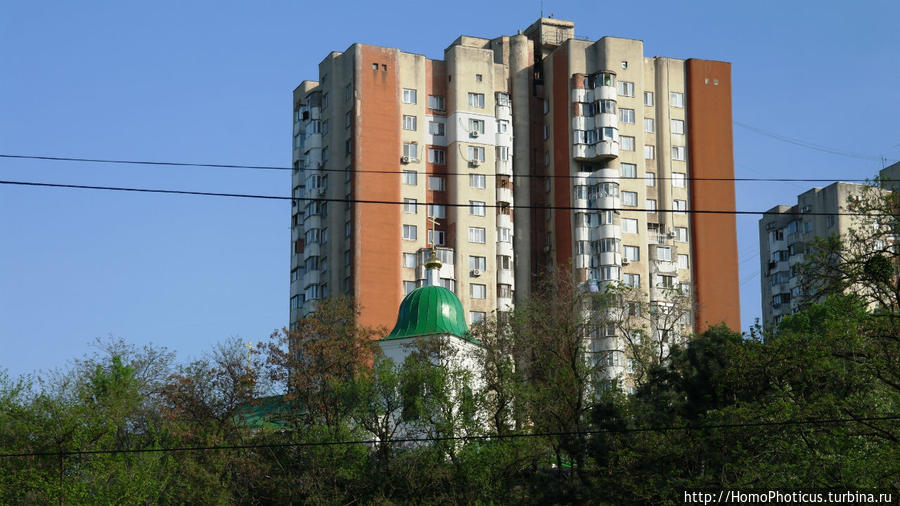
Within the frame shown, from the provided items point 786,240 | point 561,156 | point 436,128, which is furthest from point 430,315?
point 786,240

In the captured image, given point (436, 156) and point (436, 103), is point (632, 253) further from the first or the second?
point (436, 103)

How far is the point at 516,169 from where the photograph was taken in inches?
3561

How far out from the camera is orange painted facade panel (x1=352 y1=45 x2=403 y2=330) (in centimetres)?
8188

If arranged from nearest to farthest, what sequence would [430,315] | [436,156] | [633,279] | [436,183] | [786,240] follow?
[430,315]
[436,183]
[633,279]
[436,156]
[786,240]

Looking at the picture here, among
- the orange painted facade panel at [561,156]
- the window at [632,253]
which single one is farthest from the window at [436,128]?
the window at [632,253]

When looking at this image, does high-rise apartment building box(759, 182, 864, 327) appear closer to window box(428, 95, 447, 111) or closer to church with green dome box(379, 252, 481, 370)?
window box(428, 95, 447, 111)

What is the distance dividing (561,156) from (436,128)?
797 cm

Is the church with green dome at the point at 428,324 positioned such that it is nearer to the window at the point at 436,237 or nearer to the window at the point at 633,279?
the window at the point at 436,237

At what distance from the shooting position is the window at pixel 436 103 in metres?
87.9

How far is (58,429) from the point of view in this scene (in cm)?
4622

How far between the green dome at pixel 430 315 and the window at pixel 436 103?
1313 inches

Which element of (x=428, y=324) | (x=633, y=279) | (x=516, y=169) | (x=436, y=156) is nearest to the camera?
(x=428, y=324)

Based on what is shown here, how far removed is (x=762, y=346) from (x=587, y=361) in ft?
65.1

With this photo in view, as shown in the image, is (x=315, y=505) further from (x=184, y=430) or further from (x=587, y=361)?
(x=587, y=361)
